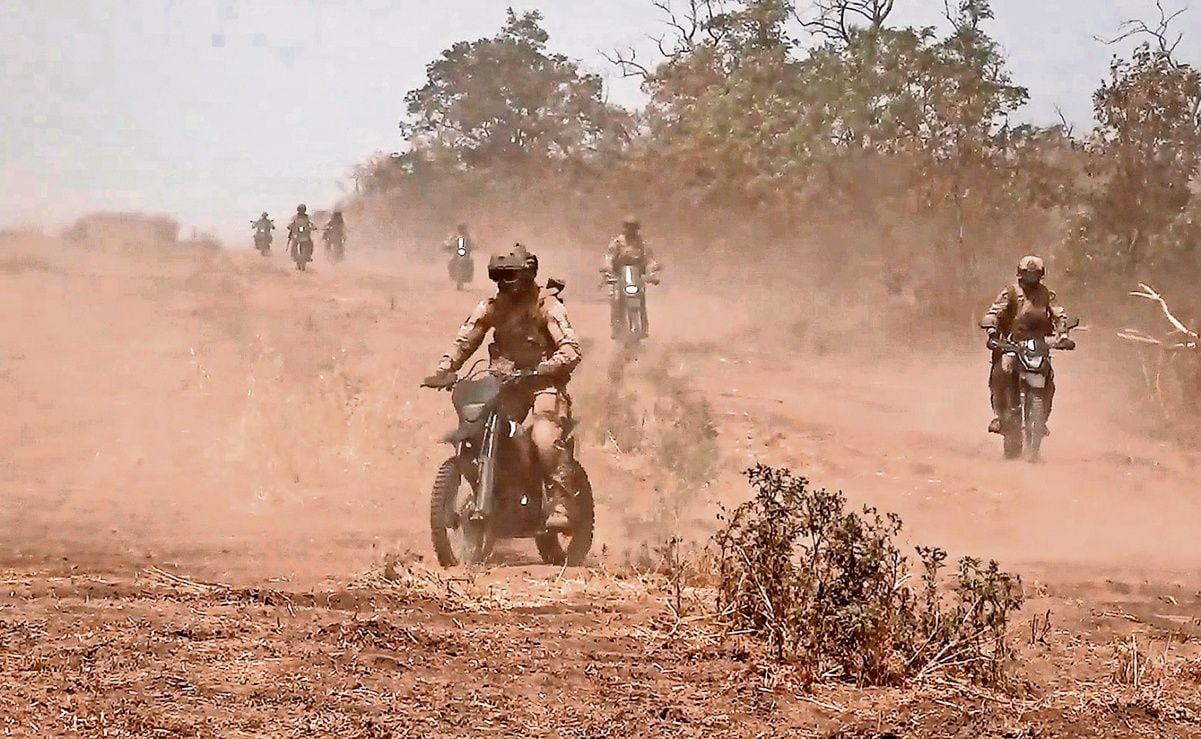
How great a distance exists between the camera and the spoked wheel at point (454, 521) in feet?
22.3

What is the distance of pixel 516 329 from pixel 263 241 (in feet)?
57.7

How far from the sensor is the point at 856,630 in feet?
16.7

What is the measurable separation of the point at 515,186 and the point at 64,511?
747 inches

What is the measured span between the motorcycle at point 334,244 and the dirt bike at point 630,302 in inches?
485

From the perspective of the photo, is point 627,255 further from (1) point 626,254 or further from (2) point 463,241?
(2) point 463,241

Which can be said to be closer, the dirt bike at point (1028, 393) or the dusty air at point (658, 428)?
the dusty air at point (658, 428)

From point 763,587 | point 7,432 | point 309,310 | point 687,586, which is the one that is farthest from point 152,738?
point 309,310

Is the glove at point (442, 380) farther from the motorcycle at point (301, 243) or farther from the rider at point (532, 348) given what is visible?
the motorcycle at point (301, 243)

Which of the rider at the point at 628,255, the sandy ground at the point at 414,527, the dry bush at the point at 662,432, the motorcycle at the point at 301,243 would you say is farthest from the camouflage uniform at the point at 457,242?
the dry bush at the point at 662,432

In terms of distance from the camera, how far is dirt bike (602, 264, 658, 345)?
15.5 meters

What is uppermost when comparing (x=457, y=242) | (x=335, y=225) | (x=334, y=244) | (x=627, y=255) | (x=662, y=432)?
(x=335, y=225)

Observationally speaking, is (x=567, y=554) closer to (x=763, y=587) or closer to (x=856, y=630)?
(x=763, y=587)

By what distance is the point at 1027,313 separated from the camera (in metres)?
10.8

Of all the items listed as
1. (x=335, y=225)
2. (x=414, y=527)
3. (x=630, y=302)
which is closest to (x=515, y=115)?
(x=335, y=225)
